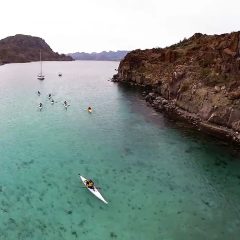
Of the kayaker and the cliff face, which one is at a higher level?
the cliff face

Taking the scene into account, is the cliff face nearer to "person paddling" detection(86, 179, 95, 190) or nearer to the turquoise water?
the turquoise water

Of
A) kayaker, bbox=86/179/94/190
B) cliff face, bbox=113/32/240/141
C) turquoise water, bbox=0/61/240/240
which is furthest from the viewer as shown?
cliff face, bbox=113/32/240/141

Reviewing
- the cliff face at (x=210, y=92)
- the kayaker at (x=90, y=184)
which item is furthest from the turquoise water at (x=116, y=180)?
the cliff face at (x=210, y=92)

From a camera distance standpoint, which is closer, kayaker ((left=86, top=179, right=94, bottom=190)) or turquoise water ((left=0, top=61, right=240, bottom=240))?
turquoise water ((left=0, top=61, right=240, bottom=240))

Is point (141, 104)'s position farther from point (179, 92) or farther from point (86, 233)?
point (86, 233)

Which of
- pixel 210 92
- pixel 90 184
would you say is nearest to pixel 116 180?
pixel 90 184

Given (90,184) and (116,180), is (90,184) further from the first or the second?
(116,180)

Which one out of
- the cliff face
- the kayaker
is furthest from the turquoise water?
the cliff face

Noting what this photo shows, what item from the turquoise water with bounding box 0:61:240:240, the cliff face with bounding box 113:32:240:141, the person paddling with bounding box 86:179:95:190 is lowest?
the turquoise water with bounding box 0:61:240:240
